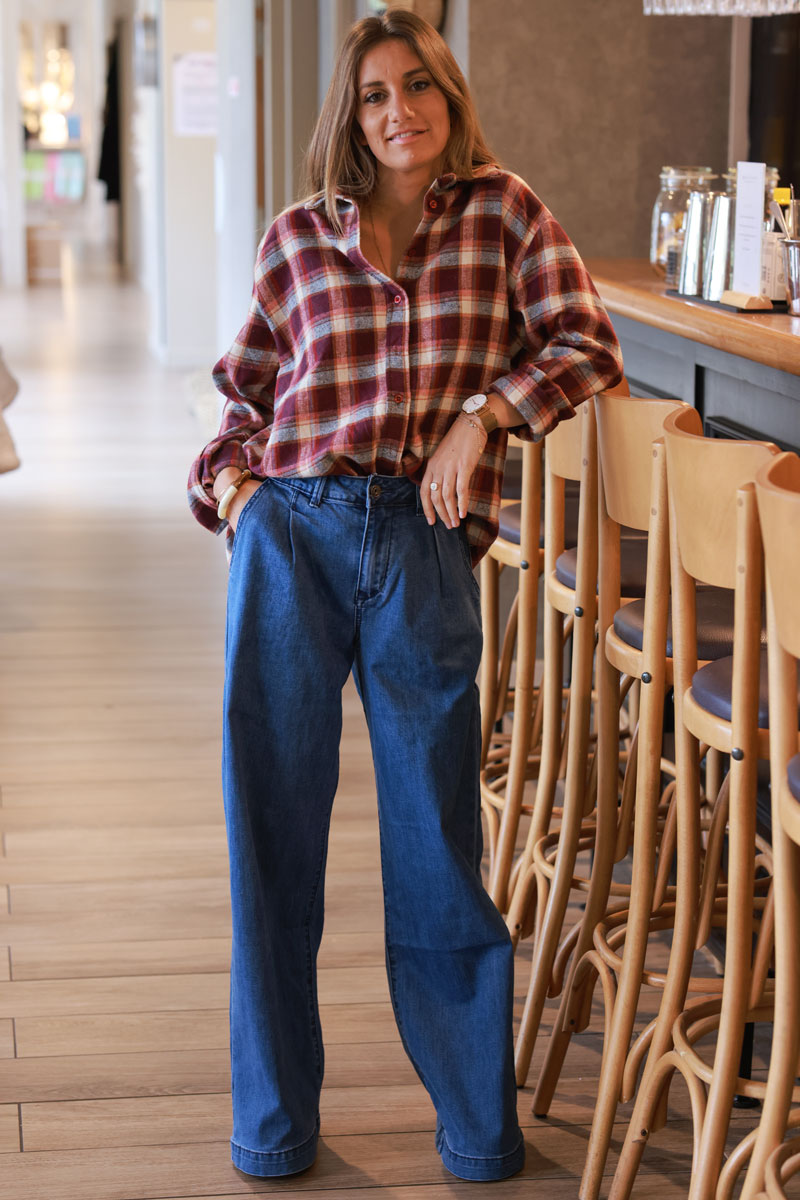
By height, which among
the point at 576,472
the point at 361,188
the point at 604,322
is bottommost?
the point at 576,472

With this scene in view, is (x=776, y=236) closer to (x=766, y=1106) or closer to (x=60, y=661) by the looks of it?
(x=766, y=1106)

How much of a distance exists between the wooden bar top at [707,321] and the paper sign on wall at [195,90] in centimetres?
814

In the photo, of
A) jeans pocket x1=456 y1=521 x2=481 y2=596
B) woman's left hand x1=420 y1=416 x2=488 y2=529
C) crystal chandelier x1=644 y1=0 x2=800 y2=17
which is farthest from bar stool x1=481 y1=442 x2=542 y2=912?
crystal chandelier x1=644 y1=0 x2=800 y2=17

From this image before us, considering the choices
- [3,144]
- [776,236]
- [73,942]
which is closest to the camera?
[776,236]

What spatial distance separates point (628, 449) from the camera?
7.49 feet

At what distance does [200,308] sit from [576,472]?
9224 mm

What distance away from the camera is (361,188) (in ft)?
6.99

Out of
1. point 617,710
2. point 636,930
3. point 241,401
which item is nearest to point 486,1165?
point 636,930

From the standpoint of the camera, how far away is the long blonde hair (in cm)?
208

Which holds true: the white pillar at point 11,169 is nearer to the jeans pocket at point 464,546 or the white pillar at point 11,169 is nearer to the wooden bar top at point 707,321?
the wooden bar top at point 707,321

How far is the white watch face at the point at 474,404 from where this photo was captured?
212 centimetres

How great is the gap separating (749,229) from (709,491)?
1209 mm

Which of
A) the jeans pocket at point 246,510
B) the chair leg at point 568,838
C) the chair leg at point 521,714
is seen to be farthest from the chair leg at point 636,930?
the chair leg at point 521,714

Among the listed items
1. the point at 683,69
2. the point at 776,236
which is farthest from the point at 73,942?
the point at 683,69
